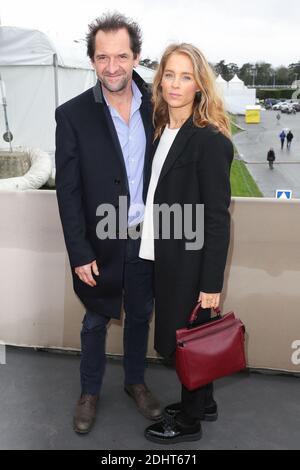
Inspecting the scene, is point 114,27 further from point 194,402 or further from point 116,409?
point 116,409

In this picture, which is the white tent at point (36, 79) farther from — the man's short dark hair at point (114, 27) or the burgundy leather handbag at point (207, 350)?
the burgundy leather handbag at point (207, 350)

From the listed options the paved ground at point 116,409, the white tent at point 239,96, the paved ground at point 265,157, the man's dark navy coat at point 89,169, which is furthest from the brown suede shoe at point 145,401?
the white tent at point 239,96

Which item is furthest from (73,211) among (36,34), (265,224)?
(36,34)

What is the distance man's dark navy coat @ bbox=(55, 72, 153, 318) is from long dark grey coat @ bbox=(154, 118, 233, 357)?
0.72ft

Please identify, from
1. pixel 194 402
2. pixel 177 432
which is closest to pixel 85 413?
pixel 177 432

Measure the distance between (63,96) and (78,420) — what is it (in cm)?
1032

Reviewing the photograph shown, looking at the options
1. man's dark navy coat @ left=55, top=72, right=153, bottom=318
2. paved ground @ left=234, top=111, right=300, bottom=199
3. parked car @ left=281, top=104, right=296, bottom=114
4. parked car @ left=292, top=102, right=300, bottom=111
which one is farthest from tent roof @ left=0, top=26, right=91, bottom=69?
parked car @ left=292, top=102, right=300, bottom=111

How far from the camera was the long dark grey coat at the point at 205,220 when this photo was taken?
1.90 meters

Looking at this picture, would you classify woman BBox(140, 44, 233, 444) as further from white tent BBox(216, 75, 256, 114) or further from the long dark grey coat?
white tent BBox(216, 75, 256, 114)

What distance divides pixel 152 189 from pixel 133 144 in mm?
241

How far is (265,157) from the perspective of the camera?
26.3m

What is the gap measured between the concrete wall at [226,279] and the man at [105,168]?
0.65m

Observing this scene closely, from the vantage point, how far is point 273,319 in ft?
9.28

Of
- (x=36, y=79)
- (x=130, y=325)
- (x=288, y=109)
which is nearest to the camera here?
(x=130, y=325)
